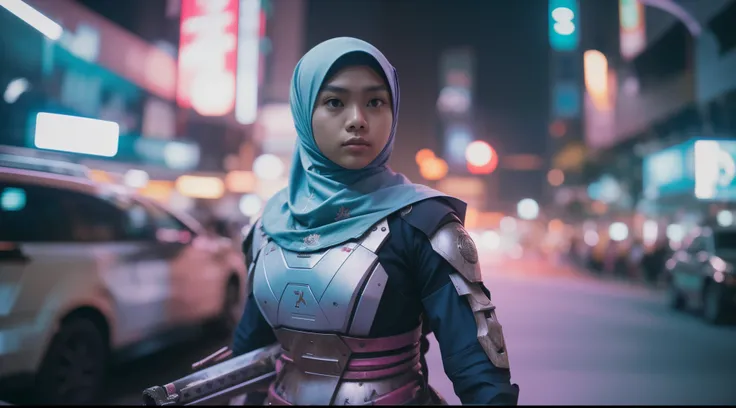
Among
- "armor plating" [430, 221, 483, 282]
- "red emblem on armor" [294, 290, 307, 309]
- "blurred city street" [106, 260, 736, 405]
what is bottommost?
"blurred city street" [106, 260, 736, 405]

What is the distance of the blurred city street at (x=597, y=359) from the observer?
13.9ft

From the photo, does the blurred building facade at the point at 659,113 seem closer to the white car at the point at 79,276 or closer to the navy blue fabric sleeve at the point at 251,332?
the navy blue fabric sleeve at the point at 251,332

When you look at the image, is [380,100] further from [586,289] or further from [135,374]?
[586,289]

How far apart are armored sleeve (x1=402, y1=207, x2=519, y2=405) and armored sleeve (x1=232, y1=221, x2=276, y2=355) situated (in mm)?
629

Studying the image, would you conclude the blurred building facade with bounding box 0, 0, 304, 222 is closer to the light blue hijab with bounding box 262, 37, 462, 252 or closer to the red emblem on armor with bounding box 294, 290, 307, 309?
the light blue hijab with bounding box 262, 37, 462, 252

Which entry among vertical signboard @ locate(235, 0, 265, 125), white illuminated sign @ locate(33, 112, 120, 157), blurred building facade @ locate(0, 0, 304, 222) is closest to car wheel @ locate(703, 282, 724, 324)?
blurred building facade @ locate(0, 0, 304, 222)

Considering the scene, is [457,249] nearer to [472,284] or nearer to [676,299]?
[472,284]

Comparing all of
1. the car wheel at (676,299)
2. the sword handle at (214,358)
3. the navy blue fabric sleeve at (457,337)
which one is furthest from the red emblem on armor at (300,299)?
the car wheel at (676,299)

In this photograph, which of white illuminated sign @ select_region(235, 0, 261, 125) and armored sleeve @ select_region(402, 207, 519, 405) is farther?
white illuminated sign @ select_region(235, 0, 261, 125)

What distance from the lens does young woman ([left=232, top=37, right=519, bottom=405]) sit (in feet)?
4.83

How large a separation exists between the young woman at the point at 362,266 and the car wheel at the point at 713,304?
794 cm

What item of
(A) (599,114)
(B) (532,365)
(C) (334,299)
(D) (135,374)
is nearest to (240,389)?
(C) (334,299)

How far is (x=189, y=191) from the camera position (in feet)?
72.3

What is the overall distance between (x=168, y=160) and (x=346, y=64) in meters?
14.1
